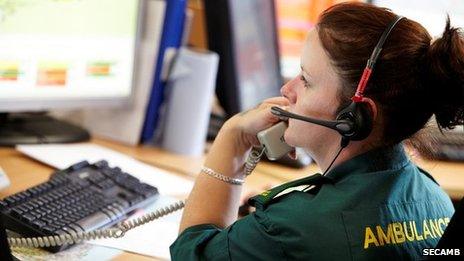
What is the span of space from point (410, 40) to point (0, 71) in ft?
3.18

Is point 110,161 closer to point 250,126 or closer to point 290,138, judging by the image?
point 250,126

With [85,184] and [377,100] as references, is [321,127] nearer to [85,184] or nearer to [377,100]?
[377,100]

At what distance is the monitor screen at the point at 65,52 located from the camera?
160 cm

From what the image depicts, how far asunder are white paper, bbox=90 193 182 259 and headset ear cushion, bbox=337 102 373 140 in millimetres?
410

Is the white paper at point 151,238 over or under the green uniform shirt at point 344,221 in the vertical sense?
under

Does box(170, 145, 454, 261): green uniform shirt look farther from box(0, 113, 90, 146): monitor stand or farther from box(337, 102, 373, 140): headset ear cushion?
box(0, 113, 90, 146): monitor stand

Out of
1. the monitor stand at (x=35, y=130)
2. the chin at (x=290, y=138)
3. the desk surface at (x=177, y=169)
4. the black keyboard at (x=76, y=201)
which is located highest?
the chin at (x=290, y=138)

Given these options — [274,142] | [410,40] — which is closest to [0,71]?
[274,142]

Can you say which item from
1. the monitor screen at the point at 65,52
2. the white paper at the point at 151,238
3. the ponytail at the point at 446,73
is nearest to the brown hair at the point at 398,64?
the ponytail at the point at 446,73

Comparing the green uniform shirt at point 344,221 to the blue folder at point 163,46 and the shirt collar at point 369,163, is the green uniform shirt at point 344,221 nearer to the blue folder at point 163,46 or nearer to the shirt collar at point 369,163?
the shirt collar at point 369,163

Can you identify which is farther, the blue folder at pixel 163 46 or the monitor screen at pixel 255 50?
the monitor screen at pixel 255 50

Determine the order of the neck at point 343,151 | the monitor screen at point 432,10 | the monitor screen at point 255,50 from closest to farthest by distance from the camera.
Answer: the neck at point 343,151 → the monitor screen at point 255,50 → the monitor screen at point 432,10

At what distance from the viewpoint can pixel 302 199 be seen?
1018 mm

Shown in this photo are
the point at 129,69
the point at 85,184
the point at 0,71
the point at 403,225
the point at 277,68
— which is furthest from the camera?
the point at 277,68
